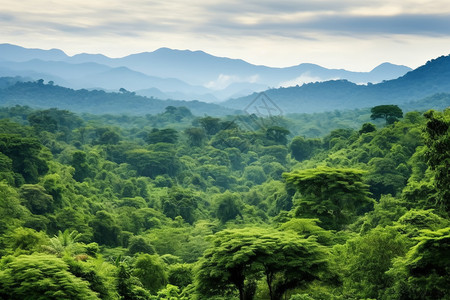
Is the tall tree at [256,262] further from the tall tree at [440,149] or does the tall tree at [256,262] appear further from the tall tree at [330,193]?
the tall tree at [330,193]

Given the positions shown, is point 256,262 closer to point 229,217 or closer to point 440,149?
point 440,149

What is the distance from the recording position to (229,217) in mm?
43250

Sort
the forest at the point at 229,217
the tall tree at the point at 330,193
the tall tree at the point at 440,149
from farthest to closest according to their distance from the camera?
the tall tree at the point at 330,193
the tall tree at the point at 440,149
the forest at the point at 229,217

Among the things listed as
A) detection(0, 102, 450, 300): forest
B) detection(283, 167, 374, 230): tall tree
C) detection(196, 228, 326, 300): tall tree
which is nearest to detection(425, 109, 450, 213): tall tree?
detection(0, 102, 450, 300): forest

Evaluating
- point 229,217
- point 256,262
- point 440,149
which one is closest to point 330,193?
point 440,149

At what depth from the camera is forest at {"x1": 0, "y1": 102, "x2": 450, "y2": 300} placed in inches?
568

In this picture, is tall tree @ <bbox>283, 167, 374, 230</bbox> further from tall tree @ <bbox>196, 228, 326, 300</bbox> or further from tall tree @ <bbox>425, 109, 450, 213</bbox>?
tall tree @ <bbox>196, 228, 326, 300</bbox>

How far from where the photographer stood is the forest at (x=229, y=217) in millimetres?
14430

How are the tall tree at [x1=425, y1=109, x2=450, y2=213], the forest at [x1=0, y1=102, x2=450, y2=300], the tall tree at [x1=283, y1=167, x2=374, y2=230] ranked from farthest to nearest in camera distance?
the tall tree at [x1=283, y1=167, x2=374, y2=230]
the tall tree at [x1=425, y1=109, x2=450, y2=213]
the forest at [x1=0, y1=102, x2=450, y2=300]

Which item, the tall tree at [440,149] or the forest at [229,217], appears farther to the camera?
the tall tree at [440,149]

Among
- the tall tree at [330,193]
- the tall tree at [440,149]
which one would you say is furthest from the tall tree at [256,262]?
the tall tree at [330,193]

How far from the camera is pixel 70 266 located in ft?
46.4

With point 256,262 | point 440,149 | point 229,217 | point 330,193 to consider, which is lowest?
point 229,217

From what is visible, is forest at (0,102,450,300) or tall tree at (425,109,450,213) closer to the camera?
forest at (0,102,450,300)
